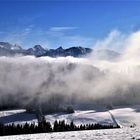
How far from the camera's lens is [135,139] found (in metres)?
61.0

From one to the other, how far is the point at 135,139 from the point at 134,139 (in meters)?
0.16

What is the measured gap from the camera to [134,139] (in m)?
61.1
